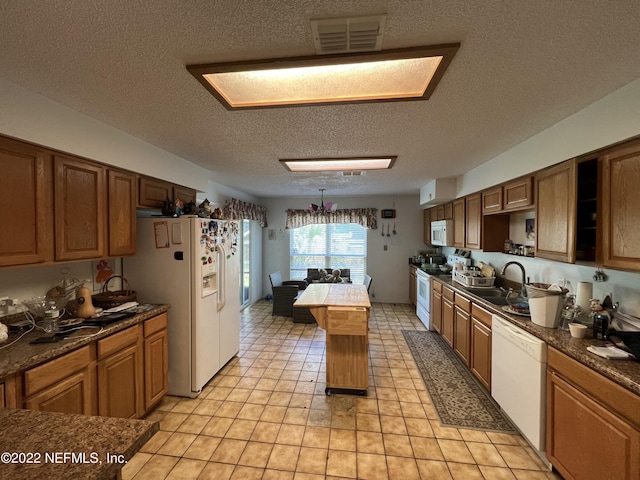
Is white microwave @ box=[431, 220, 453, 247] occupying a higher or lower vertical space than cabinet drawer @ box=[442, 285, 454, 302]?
higher

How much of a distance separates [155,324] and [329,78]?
237 centimetres

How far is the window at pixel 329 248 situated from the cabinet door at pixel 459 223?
2.23 m

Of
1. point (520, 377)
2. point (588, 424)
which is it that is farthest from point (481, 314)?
point (588, 424)

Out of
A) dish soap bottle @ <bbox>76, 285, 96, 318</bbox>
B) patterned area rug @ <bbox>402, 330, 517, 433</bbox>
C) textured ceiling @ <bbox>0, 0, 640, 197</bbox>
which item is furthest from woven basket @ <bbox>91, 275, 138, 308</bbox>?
patterned area rug @ <bbox>402, 330, 517, 433</bbox>

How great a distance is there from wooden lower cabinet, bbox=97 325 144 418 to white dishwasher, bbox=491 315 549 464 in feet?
9.60

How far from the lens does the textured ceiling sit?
3.34 ft

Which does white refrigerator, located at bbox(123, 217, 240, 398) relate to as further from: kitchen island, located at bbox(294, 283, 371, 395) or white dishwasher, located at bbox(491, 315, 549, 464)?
white dishwasher, located at bbox(491, 315, 549, 464)

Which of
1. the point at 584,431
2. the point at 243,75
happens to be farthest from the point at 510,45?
the point at 584,431

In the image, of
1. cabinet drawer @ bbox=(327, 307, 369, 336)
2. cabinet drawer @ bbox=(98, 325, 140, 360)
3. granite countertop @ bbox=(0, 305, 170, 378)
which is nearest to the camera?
granite countertop @ bbox=(0, 305, 170, 378)

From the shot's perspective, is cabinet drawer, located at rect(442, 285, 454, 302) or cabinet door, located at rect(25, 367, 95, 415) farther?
cabinet drawer, located at rect(442, 285, 454, 302)

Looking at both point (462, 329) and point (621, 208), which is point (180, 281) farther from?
point (621, 208)

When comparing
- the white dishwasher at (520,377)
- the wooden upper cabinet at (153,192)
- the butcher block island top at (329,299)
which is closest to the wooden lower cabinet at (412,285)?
the butcher block island top at (329,299)

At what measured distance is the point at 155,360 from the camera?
2350 mm

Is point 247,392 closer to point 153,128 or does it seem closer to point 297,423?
point 297,423
